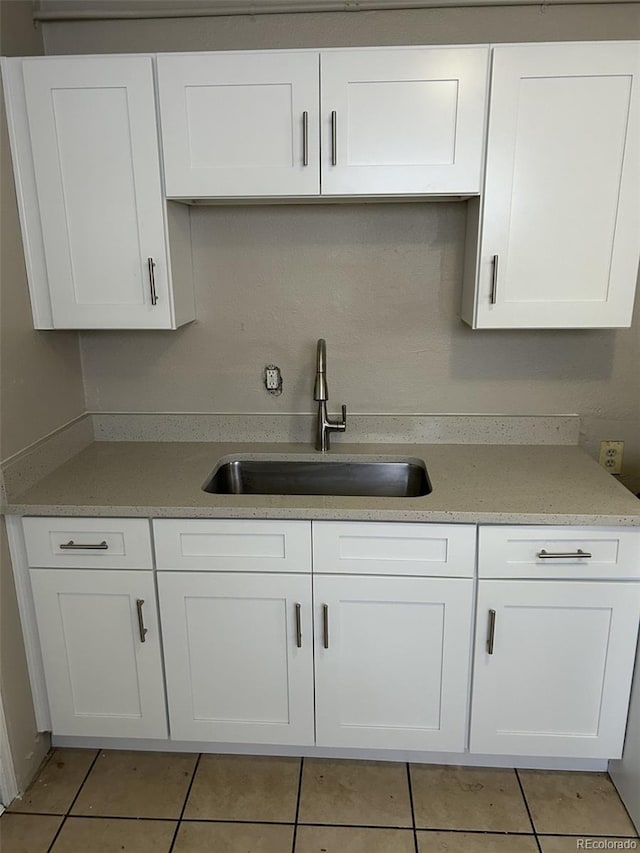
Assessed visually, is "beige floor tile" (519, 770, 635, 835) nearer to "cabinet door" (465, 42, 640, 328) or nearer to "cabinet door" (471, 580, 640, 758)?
"cabinet door" (471, 580, 640, 758)

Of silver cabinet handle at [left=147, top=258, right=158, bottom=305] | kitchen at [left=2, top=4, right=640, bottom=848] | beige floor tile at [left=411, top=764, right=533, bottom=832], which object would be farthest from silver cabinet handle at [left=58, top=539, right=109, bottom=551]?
beige floor tile at [left=411, top=764, right=533, bottom=832]

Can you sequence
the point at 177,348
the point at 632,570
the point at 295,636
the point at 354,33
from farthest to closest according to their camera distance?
the point at 177,348 < the point at 354,33 < the point at 295,636 < the point at 632,570

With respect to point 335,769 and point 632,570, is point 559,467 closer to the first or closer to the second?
point 632,570

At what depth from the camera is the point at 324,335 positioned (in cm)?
220

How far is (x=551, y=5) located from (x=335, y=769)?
96.6 inches

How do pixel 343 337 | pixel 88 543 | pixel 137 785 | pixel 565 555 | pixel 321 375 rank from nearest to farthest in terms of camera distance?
pixel 565 555 → pixel 88 543 → pixel 137 785 → pixel 321 375 → pixel 343 337

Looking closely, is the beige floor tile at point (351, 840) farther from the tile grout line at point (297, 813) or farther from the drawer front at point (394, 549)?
the drawer front at point (394, 549)

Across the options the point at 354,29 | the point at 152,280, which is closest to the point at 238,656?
the point at 152,280

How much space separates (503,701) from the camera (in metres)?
1.82

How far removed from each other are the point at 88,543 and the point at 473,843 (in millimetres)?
1361

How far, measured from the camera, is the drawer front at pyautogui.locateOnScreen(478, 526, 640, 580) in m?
1.68

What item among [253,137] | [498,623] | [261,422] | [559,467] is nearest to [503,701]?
[498,623]

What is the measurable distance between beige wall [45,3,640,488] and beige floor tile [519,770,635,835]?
103 cm

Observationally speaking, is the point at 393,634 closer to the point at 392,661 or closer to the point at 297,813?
the point at 392,661
